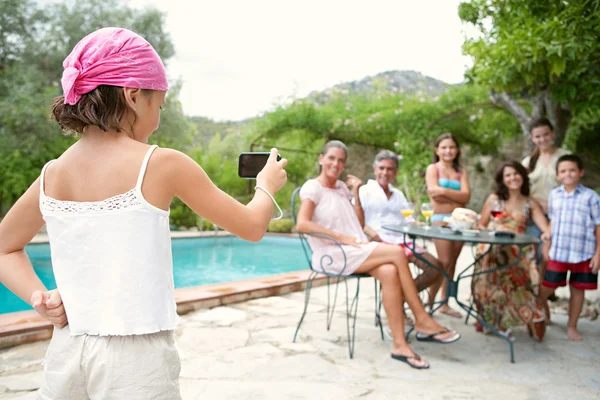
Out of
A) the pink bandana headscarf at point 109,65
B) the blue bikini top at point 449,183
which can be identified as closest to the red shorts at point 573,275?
the blue bikini top at point 449,183

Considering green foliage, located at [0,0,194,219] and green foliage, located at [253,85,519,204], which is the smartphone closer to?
green foliage, located at [253,85,519,204]

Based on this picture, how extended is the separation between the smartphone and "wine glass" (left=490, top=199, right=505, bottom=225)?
277 cm

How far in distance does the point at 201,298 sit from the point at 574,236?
9.39ft

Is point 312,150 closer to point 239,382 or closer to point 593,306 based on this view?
point 593,306

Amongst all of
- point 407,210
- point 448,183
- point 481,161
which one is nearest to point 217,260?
point 448,183

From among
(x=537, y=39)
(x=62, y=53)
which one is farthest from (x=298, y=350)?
(x=62, y=53)

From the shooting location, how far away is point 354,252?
2.96 metres

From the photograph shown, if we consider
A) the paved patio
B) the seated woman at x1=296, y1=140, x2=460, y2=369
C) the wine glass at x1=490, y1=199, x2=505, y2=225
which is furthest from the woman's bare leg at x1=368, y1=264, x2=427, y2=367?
the wine glass at x1=490, y1=199, x2=505, y2=225

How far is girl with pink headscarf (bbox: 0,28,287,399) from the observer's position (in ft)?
2.91

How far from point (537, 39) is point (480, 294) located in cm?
187

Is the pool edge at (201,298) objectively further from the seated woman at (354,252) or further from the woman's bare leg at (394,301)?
the woman's bare leg at (394,301)

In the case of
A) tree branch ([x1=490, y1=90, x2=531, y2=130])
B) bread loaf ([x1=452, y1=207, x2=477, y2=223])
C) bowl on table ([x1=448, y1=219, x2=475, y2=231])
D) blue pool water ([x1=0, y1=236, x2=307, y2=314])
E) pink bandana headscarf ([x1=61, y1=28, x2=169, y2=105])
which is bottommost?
blue pool water ([x1=0, y1=236, x2=307, y2=314])

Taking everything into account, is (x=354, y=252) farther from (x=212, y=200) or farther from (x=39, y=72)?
(x=39, y=72)

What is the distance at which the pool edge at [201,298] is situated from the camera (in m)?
2.86
